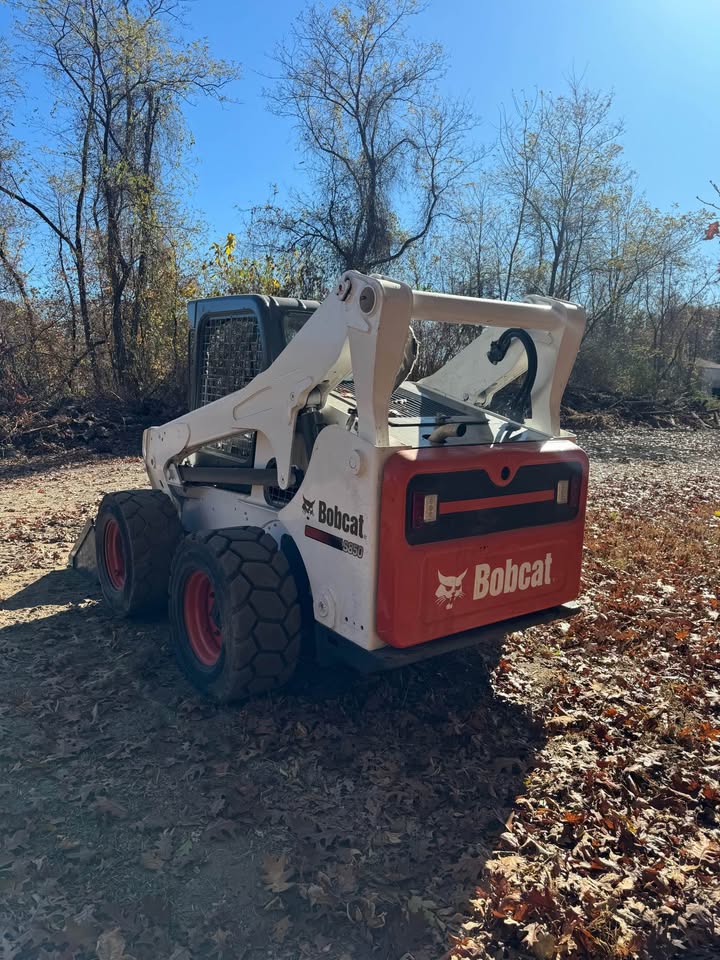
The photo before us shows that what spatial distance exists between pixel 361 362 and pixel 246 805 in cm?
199

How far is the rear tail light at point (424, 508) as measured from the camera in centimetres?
331

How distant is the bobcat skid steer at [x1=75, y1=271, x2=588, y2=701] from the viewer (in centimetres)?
330

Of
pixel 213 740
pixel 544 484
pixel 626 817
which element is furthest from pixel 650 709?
pixel 213 740

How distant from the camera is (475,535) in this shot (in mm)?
3549

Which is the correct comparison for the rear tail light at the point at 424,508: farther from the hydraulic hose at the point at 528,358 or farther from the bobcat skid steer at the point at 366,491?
the hydraulic hose at the point at 528,358

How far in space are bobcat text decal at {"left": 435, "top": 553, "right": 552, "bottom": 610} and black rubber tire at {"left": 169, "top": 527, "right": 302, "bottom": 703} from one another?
2.59 feet

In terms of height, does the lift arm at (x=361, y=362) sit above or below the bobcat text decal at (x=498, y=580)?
above

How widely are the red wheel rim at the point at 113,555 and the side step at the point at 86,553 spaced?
0.29m

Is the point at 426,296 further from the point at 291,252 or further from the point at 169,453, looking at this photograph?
the point at 291,252

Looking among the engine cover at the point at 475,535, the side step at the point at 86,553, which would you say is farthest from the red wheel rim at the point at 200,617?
the side step at the point at 86,553

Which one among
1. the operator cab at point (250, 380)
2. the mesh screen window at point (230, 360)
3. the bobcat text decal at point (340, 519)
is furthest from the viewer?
the mesh screen window at point (230, 360)

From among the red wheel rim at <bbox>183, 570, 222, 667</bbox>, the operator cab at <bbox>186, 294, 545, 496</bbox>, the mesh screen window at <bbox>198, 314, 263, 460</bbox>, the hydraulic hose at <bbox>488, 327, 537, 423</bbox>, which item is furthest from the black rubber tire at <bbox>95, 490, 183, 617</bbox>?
the hydraulic hose at <bbox>488, 327, 537, 423</bbox>

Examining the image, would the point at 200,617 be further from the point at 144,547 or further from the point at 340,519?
the point at 340,519

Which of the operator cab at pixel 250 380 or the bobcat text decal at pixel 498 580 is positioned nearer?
the bobcat text decal at pixel 498 580
